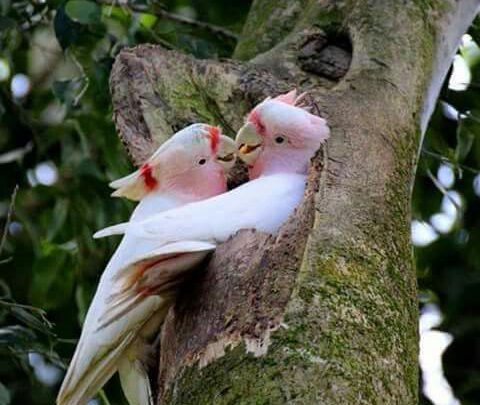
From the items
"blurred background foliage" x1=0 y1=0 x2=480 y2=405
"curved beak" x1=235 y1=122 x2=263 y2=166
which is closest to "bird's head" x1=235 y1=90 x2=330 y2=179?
"curved beak" x1=235 y1=122 x2=263 y2=166

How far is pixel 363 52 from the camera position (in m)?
2.69

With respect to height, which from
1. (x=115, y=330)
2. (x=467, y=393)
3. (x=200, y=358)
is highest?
(x=200, y=358)

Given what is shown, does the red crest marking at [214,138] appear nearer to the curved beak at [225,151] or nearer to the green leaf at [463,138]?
the curved beak at [225,151]

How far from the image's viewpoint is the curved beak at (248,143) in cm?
247

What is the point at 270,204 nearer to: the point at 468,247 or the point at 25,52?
the point at 468,247

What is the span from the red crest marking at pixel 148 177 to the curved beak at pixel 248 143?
0.20 metres

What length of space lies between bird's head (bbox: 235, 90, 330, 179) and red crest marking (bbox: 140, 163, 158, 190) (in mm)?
198

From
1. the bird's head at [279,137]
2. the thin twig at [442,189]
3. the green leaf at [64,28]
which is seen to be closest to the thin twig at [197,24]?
the green leaf at [64,28]

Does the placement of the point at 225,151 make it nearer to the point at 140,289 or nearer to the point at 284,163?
the point at 284,163

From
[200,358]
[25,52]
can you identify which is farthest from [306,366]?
[25,52]

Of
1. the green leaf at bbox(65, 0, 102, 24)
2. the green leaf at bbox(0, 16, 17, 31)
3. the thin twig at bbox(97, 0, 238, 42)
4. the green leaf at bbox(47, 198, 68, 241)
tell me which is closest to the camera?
the green leaf at bbox(65, 0, 102, 24)

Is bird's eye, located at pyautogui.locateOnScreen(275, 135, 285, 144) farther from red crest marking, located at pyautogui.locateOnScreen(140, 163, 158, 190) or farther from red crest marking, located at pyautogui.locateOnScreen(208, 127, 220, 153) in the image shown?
red crest marking, located at pyautogui.locateOnScreen(140, 163, 158, 190)

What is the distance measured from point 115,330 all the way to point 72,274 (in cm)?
159

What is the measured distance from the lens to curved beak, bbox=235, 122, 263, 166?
2.47 meters
